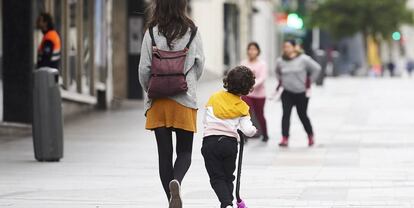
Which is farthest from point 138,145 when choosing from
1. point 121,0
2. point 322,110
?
point 121,0

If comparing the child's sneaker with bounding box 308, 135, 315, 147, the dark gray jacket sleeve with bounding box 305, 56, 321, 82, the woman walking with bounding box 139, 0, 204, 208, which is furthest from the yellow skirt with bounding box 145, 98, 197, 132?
the child's sneaker with bounding box 308, 135, 315, 147

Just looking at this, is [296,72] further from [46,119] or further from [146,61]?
[146,61]

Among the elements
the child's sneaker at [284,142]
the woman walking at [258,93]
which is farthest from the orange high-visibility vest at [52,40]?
the child's sneaker at [284,142]

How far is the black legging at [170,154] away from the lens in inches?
363

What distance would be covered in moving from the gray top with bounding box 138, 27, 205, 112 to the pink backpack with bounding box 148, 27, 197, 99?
47 mm

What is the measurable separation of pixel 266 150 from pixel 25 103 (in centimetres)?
480

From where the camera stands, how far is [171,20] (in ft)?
29.9

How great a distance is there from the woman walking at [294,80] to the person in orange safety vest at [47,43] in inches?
152

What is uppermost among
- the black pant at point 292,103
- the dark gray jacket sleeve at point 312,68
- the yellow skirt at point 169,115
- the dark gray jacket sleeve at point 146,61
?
the dark gray jacket sleeve at point 146,61

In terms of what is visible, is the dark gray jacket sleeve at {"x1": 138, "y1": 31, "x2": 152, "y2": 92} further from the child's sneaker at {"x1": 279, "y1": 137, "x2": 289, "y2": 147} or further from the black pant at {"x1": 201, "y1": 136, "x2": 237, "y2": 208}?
the child's sneaker at {"x1": 279, "y1": 137, "x2": 289, "y2": 147}

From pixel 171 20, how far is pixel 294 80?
7.62m

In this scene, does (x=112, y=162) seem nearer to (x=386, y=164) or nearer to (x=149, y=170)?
(x=149, y=170)

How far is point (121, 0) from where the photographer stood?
1084 inches

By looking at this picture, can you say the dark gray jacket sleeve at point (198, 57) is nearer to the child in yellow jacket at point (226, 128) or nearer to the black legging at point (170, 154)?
the child in yellow jacket at point (226, 128)
